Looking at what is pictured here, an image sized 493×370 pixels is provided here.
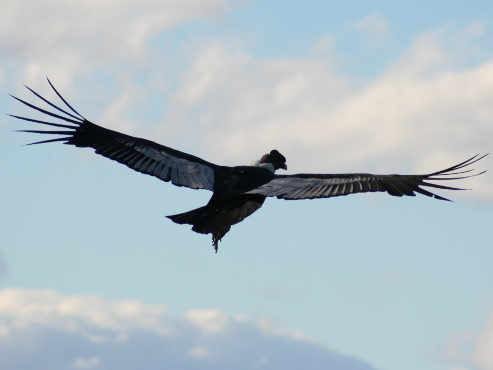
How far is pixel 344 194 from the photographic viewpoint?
21328mm

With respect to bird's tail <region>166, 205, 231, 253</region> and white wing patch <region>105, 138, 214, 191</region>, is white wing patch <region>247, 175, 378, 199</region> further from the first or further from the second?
white wing patch <region>105, 138, 214, 191</region>

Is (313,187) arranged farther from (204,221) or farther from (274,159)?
(274,159)

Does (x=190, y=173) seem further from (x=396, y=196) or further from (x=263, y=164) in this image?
(x=396, y=196)

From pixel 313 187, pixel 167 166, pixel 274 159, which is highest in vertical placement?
pixel 274 159

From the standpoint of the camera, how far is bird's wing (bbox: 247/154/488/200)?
20828 mm

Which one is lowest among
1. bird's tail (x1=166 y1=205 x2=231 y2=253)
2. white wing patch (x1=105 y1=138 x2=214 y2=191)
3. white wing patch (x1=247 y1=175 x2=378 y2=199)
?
bird's tail (x1=166 y1=205 x2=231 y2=253)

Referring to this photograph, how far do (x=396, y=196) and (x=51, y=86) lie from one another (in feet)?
23.2

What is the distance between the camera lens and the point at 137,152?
871 inches

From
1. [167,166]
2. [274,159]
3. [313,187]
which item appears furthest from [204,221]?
[274,159]

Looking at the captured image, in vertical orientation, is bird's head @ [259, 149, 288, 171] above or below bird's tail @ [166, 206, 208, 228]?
above

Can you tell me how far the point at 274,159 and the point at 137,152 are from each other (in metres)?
3.17

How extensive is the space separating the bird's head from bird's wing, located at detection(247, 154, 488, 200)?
6.01ft

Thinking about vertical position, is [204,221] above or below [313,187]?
below

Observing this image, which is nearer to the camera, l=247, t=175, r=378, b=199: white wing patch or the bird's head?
l=247, t=175, r=378, b=199: white wing patch
